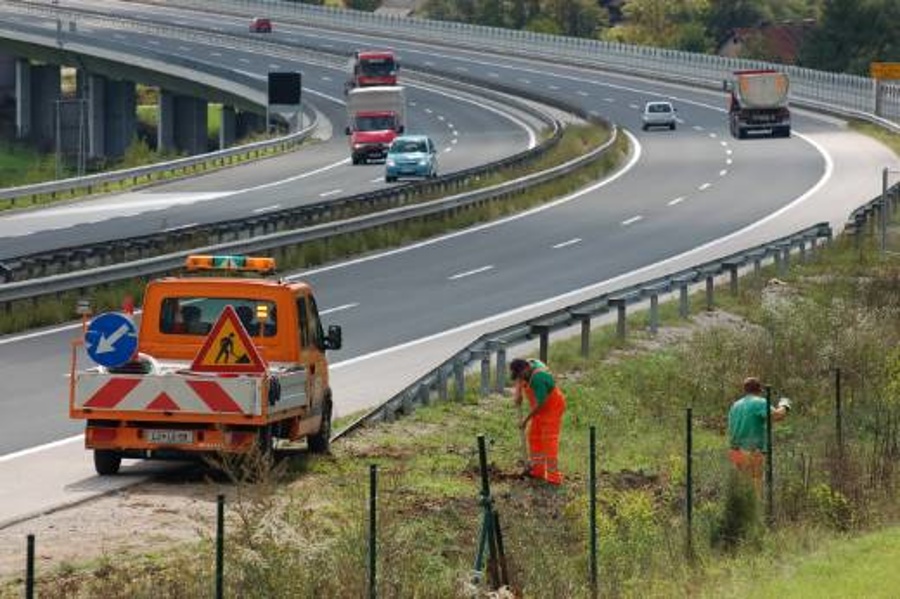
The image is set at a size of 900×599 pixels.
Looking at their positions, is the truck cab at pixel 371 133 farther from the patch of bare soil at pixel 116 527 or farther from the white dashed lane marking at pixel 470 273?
the patch of bare soil at pixel 116 527

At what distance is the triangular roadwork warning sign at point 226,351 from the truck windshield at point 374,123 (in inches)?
2436

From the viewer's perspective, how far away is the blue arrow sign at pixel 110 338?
1952 cm

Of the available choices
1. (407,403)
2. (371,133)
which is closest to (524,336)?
(407,403)

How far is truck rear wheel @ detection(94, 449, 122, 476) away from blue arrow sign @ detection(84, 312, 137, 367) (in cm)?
116

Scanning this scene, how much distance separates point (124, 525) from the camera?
717 inches

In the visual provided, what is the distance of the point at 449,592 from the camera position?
15586 millimetres

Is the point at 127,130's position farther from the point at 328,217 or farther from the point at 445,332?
the point at 445,332

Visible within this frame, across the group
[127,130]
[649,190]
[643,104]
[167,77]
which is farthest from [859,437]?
[127,130]

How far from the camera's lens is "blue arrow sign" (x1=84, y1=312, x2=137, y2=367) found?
19.5 meters

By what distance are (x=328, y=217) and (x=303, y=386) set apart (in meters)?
32.1

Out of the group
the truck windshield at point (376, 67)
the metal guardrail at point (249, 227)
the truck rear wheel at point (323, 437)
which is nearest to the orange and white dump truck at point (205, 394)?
the truck rear wheel at point (323, 437)

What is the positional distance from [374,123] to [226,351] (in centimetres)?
6217

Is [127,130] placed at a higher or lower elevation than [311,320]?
lower

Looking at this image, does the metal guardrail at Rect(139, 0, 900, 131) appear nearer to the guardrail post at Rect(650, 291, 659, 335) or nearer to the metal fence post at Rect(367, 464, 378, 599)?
the guardrail post at Rect(650, 291, 659, 335)
